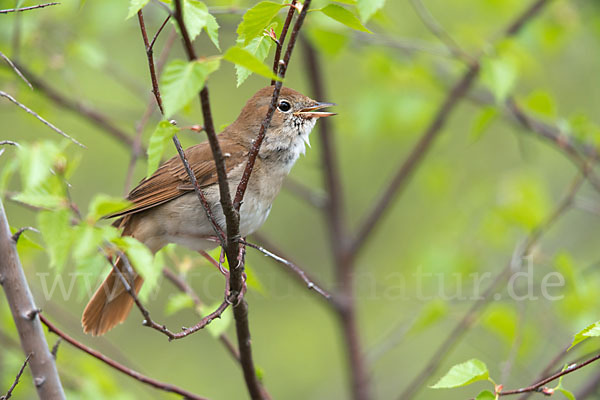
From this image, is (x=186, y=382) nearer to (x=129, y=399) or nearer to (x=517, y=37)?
(x=129, y=399)

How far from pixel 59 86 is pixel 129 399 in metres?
3.99

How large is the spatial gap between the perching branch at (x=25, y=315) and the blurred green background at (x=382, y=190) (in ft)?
1.60

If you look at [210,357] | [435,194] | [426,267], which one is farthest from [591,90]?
[210,357]

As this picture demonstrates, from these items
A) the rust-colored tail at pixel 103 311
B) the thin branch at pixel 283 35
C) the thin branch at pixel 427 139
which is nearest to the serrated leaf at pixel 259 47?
the thin branch at pixel 283 35

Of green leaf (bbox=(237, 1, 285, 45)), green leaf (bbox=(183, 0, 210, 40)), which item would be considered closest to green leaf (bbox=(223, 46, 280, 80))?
green leaf (bbox=(183, 0, 210, 40))

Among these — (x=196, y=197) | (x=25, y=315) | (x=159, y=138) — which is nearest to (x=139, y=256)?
(x=159, y=138)

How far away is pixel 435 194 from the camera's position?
6293 mm

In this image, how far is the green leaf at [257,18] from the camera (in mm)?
2111

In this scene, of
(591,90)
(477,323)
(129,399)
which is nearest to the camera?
(129,399)

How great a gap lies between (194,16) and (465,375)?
147 cm

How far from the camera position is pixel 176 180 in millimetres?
3998

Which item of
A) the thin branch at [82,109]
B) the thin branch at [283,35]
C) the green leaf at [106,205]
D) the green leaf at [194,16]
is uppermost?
the thin branch at [82,109]

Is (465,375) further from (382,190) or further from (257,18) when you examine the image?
(382,190)

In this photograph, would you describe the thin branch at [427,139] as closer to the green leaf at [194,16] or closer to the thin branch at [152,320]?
the thin branch at [152,320]
